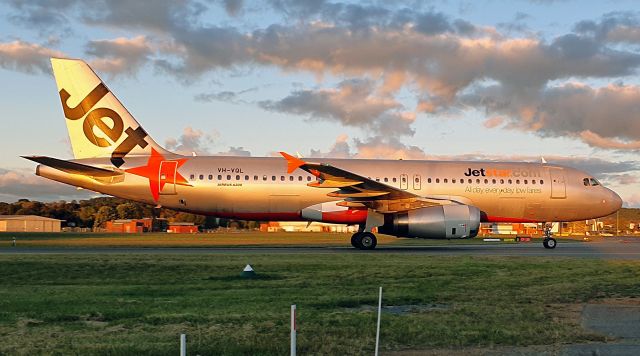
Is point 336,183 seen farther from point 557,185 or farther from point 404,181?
point 557,185

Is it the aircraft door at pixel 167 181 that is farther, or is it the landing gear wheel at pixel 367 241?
the aircraft door at pixel 167 181

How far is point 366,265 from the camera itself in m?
22.0

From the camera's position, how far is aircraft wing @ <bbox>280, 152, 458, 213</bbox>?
28734mm

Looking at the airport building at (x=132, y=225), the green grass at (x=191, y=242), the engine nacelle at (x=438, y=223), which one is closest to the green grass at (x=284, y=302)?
the engine nacelle at (x=438, y=223)

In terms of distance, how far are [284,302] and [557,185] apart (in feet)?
75.6

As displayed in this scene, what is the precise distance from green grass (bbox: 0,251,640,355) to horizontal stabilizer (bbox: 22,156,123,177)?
661cm

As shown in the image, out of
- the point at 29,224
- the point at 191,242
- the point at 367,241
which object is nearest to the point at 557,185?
the point at 367,241

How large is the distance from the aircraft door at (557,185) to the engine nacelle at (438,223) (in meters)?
6.34

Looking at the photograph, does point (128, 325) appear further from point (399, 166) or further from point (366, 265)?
point (399, 166)

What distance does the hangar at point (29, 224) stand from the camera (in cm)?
10062

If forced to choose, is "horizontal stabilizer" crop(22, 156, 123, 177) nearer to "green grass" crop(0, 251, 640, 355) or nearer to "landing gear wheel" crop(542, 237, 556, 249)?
"green grass" crop(0, 251, 640, 355)

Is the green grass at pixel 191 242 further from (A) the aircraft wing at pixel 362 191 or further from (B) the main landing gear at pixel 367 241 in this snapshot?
(A) the aircraft wing at pixel 362 191

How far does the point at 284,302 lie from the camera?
1402cm

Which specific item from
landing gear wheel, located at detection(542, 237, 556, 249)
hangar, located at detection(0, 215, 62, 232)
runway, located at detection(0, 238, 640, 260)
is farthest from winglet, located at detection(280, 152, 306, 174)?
hangar, located at detection(0, 215, 62, 232)
